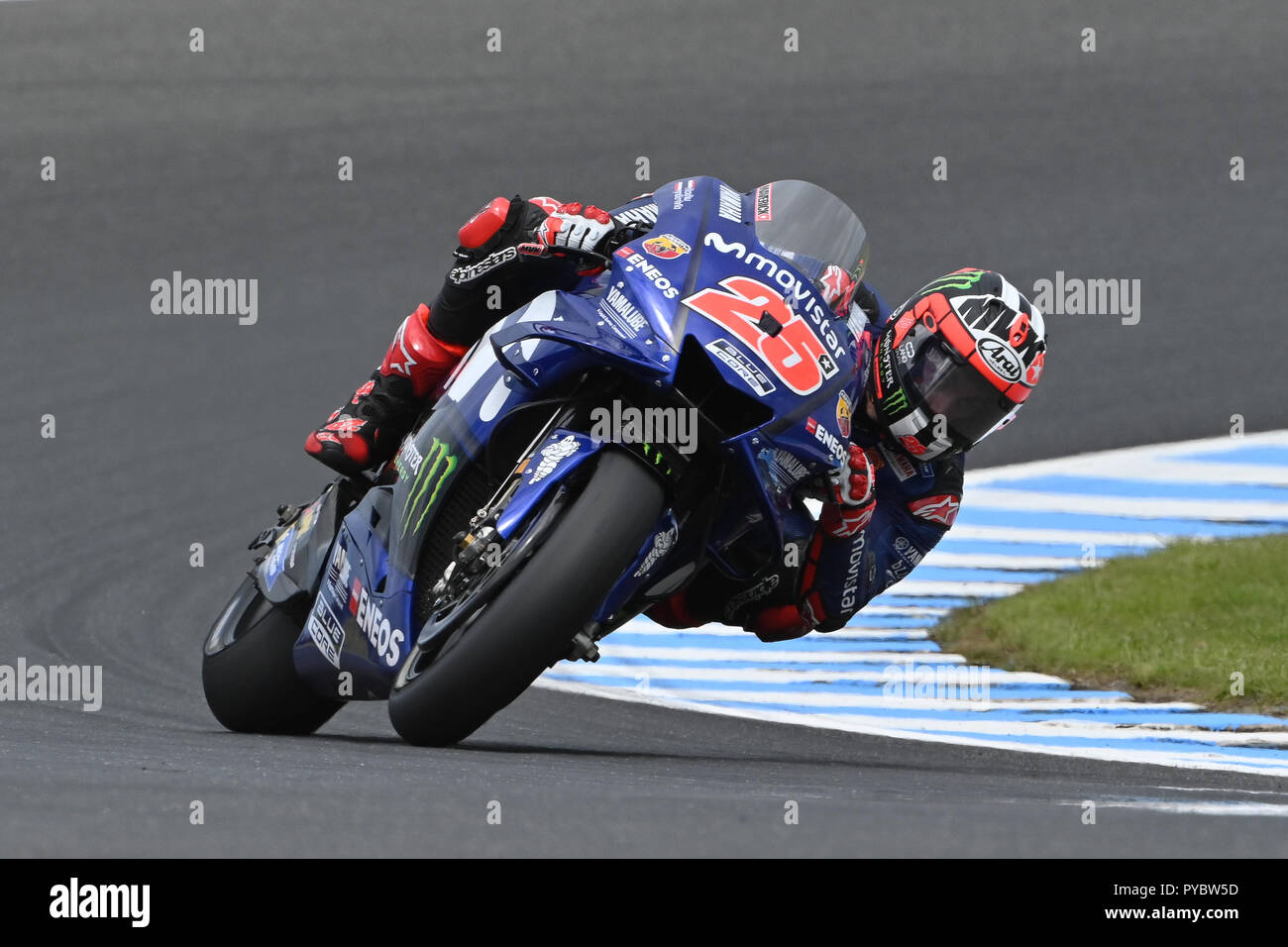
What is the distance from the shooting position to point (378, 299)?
1033 cm

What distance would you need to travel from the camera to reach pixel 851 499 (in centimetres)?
492

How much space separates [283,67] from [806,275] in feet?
25.4

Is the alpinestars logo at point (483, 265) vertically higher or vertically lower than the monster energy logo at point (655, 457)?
higher

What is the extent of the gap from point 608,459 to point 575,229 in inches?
29.1

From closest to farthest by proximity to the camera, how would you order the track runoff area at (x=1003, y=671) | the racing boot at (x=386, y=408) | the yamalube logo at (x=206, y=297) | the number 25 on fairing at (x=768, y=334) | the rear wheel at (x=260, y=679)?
the number 25 on fairing at (x=768, y=334)
the racing boot at (x=386, y=408)
the rear wheel at (x=260, y=679)
the track runoff area at (x=1003, y=671)
the yamalube logo at (x=206, y=297)

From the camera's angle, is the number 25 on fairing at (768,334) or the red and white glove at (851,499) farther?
the red and white glove at (851,499)

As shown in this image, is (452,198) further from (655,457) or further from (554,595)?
(554,595)
